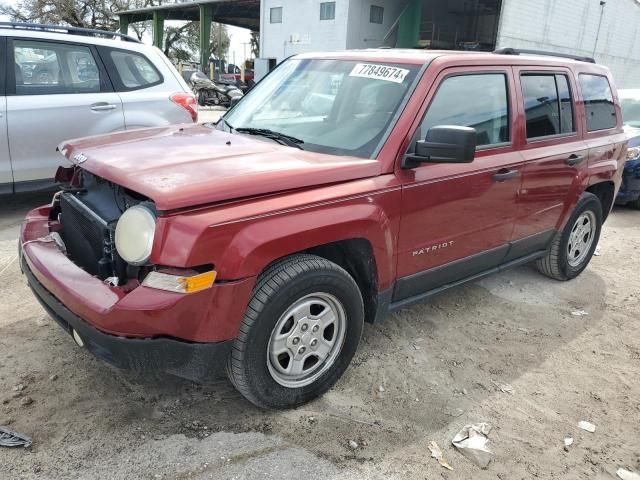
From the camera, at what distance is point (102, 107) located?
5.83 meters

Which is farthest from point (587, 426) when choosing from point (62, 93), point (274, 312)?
point (62, 93)

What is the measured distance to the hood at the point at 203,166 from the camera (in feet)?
7.80

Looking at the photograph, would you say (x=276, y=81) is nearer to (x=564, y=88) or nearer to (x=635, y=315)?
(x=564, y=88)

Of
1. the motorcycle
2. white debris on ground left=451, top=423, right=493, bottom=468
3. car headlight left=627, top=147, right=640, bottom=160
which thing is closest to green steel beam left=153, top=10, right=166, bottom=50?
the motorcycle

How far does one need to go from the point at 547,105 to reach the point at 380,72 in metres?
1.53

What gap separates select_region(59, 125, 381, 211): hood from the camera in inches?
93.6

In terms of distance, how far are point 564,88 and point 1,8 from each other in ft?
139

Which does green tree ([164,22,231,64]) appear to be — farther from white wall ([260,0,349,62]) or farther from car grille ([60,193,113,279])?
car grille ([60,193,113,279])

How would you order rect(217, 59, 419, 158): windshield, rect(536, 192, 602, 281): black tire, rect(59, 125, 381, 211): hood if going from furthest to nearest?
rect(536, 192, 602, 281): black tire
rect(217, 59, 419, 158): windshield
rect(59, 125, 381, 211): hood

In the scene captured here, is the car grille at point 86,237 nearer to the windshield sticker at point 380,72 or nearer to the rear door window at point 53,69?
the windshield sticker at point 380,72

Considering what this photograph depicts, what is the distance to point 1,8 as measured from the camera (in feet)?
120

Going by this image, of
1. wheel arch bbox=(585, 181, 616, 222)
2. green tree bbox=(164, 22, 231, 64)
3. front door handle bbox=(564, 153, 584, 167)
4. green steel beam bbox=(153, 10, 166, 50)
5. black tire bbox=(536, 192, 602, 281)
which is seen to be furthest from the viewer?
green tree bbox=(164, 22, 231, 64)

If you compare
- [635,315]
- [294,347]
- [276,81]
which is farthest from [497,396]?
[276,81]

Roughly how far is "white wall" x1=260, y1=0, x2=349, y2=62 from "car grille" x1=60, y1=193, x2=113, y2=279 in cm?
2814
